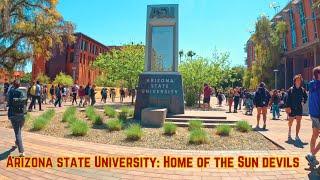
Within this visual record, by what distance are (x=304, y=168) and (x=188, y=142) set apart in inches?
143

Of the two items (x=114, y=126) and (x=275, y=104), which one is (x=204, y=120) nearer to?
(x=114, y=126)

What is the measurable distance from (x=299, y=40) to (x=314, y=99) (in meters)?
48.5

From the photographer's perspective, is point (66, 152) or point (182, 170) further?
point (66, 152)

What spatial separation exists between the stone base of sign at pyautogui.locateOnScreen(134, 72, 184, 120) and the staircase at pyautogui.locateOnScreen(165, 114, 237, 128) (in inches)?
33.7

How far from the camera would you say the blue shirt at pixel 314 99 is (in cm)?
681

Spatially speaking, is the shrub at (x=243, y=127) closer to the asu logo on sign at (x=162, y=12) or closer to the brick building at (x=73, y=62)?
the asu logo on sign at (x=162, y=12)

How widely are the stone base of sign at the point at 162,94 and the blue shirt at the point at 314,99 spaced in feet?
28.8

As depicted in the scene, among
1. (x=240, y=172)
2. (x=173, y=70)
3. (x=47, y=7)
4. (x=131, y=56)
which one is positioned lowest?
(x=240, y=172)

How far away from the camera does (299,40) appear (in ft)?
170

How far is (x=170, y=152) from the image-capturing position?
8.46 meters

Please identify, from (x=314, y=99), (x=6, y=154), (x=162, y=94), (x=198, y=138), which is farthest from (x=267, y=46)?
(x=6, y=154)

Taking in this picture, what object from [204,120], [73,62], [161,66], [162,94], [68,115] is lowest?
[204,120]

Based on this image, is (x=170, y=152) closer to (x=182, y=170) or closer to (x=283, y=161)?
(x=182, y=170)

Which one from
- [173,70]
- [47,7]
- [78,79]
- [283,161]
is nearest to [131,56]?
[47,7]
